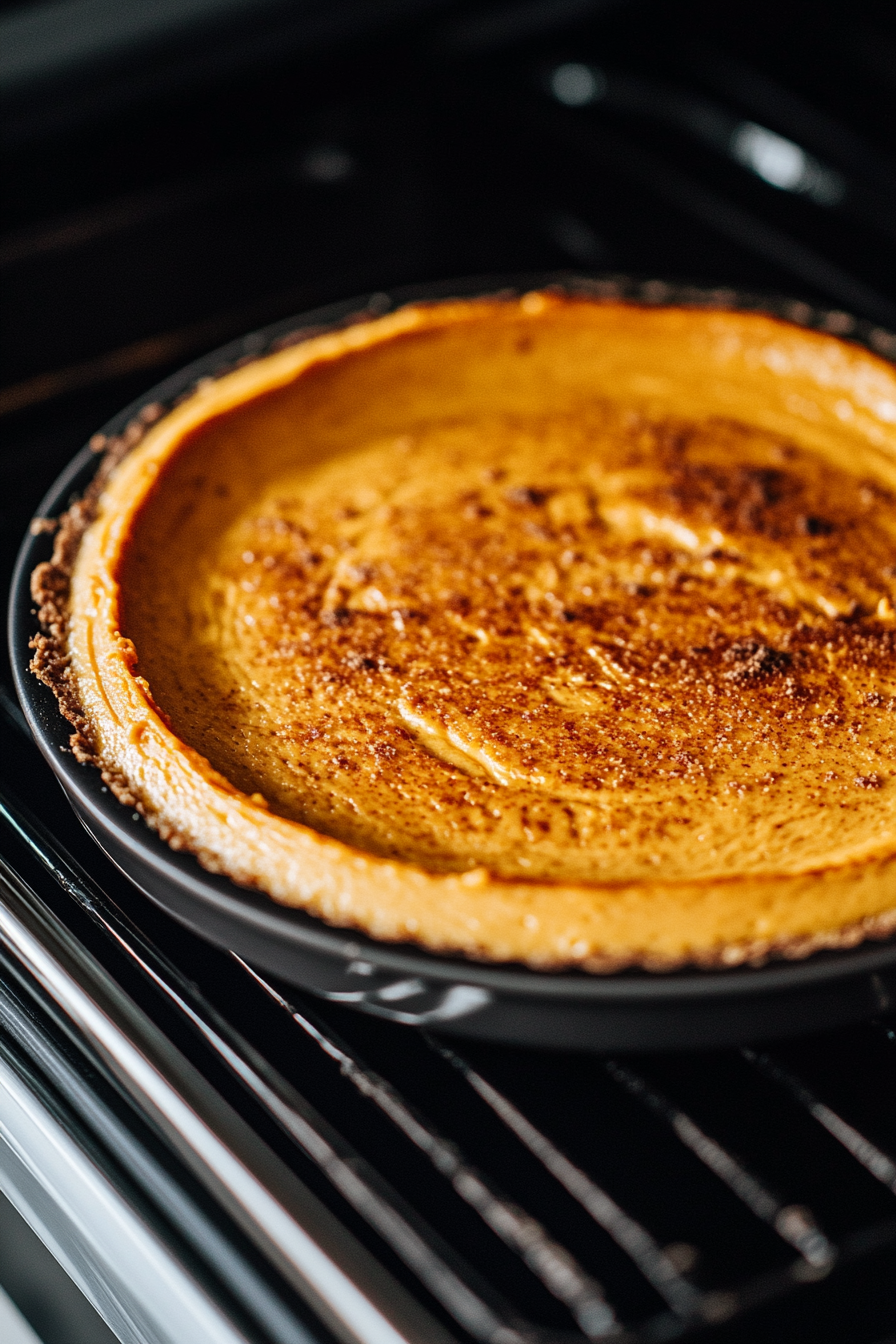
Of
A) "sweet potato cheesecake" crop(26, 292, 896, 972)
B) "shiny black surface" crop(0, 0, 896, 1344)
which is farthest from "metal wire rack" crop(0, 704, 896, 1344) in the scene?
"sweet potato cheesecake" crop(26, 292, 896, 972)

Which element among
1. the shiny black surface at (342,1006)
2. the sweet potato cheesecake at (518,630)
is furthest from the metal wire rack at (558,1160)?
the sweet potato cheesecake at (518,630)

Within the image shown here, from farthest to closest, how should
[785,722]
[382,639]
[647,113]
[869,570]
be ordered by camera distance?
[647,113] → [869,570] → [382,639] → [785,722]

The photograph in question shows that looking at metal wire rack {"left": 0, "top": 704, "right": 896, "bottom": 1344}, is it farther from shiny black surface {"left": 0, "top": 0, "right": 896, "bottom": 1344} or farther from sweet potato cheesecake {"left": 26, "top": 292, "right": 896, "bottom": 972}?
sweet potato cheesecake {"left": 26, "top": 292, "right": 896, "bottom": 972}

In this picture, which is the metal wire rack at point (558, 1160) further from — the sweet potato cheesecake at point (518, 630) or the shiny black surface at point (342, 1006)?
the sweet potato cheesecake at point (518, 630)

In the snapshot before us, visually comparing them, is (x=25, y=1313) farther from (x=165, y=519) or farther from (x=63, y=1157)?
(x=165, y=519)

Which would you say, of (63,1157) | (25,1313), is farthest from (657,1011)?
(25,1313)

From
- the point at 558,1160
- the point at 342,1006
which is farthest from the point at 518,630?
the point at 558,1160

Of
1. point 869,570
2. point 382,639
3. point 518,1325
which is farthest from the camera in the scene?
point 869,570
